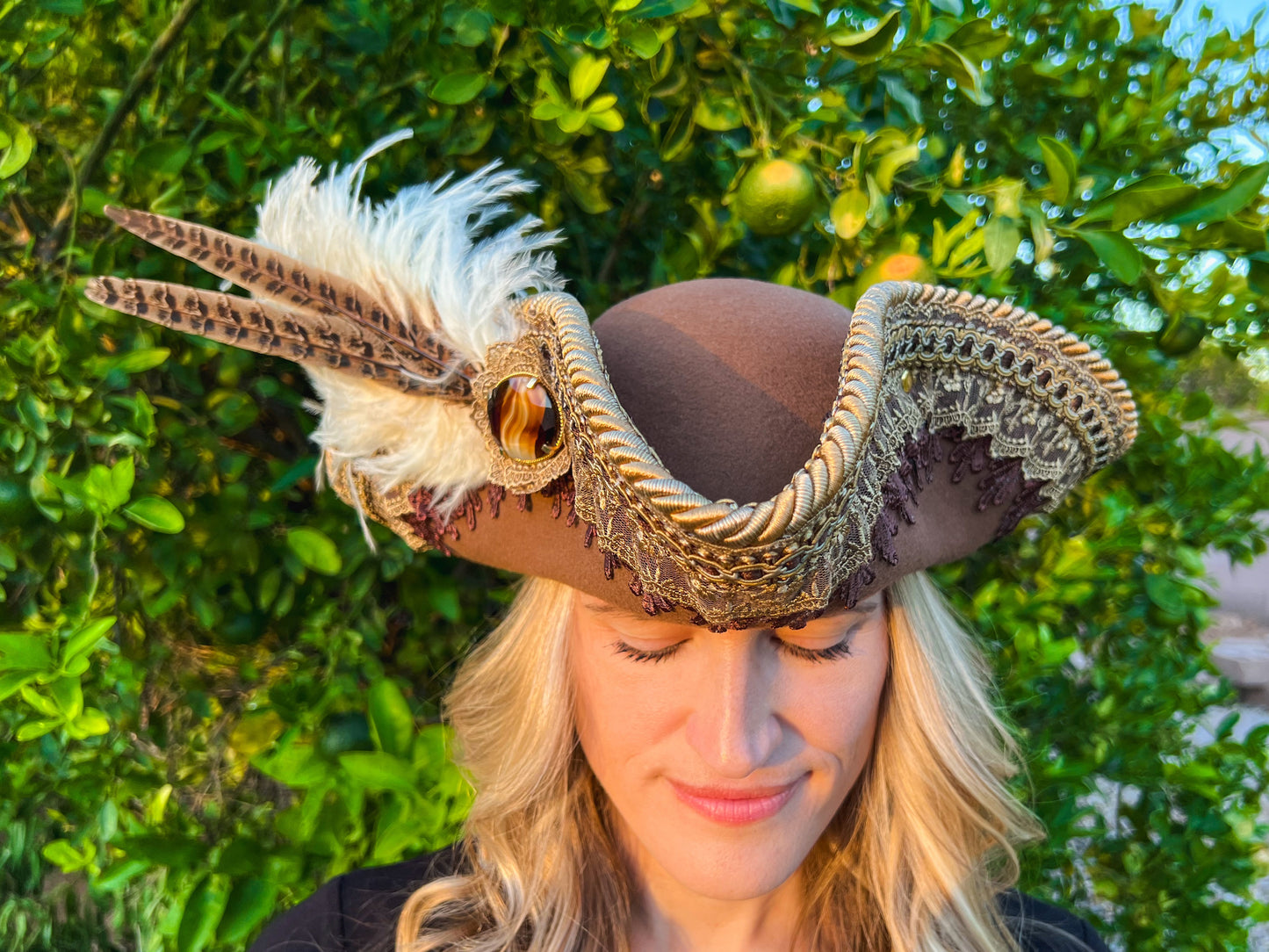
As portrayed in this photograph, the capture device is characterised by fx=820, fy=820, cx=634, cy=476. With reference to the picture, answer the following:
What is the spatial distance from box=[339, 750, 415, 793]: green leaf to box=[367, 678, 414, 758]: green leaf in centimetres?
3

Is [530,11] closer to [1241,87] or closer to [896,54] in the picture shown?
[896,54]

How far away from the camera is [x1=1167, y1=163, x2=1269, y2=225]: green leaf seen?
1.20 meters

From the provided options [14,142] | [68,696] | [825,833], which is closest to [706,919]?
[825,833]

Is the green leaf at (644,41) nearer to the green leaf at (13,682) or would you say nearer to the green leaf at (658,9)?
the green leaf at (658,9)

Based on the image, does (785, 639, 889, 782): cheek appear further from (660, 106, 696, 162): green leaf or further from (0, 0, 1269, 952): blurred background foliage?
(660, 106, 696, 162): green leaf

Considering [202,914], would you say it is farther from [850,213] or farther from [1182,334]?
[1182,334]

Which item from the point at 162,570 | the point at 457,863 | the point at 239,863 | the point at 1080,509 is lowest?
the point at 457,863

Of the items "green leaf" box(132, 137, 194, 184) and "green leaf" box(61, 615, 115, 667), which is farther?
"green leaf" box(132, 137, 194, 184)

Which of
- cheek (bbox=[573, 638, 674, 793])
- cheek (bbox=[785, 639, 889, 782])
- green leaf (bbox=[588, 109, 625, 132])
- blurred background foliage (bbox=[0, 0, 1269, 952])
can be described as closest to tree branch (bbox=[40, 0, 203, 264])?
blurred background foliage (bbox=[0, 0, 1269, 952])

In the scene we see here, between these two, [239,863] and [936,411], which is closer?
[936,411]

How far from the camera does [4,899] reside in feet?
5.53

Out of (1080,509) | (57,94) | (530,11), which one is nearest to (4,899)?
(57,94)

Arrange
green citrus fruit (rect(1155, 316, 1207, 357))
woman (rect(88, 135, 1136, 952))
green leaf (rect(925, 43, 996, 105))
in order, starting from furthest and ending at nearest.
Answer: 1. green citrus fruit (rect(1155, 316, 1207, 357))
2. green leaf (rect(925, 43, 996, 105))
3. woman (rect(88, 135, 1136, 952))

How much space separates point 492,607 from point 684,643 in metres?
0.96
